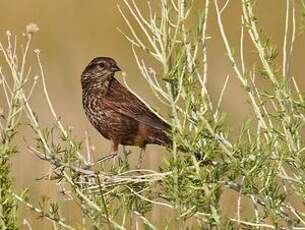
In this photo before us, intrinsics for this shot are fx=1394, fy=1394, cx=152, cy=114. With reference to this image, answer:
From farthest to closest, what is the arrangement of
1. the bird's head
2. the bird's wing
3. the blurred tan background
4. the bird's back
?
the blurred tan background < the bird's head < the bird's wing < the bird's back

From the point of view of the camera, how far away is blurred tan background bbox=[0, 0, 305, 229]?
39.4 feet

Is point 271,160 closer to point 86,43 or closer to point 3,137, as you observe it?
point 3,137

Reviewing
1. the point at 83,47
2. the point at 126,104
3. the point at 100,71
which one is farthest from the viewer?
the point at 83,47

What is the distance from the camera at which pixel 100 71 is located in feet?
27.5

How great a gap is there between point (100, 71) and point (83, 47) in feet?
27.2

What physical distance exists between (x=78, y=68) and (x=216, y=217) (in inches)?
386

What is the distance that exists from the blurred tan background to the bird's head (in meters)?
1.96

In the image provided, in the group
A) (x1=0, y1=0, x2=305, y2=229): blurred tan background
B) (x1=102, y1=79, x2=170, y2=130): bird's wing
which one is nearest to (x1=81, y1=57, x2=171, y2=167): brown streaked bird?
(x1=102, y1=79, x2=170, y2=130): bird's wing

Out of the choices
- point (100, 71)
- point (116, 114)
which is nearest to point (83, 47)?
point (100, 71)

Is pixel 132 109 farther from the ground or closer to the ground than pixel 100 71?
closer to the ground

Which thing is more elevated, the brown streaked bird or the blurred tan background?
the blurred tan background

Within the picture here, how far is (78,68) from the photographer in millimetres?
15242

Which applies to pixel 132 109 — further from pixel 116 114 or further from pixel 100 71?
pixel 100 71

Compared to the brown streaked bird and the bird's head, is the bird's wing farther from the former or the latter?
the bird's head
